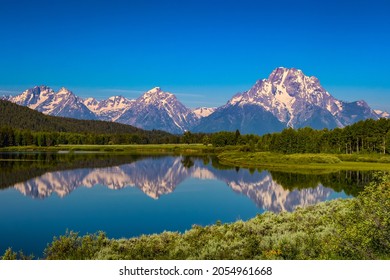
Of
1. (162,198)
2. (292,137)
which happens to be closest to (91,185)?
(162,198)

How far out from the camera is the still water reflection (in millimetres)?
29847

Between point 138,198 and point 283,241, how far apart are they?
2923cm

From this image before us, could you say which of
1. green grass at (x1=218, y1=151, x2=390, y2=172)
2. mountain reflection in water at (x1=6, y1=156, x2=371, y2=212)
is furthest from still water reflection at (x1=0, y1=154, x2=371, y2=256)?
green grass at (x1=218, y1=151, x2=390, y2=172)

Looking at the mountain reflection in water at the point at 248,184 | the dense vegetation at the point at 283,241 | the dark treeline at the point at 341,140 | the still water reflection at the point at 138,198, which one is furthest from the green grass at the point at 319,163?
the dense vegetation at the point at 283,241

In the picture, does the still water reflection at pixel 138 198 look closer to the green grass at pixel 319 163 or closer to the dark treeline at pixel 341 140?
the green grass at pixel 319 163

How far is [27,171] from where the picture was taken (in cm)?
6662

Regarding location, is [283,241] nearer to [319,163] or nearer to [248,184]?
[248,184]

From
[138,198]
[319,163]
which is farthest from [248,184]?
[319,163]

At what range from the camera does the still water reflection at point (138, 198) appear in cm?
2985

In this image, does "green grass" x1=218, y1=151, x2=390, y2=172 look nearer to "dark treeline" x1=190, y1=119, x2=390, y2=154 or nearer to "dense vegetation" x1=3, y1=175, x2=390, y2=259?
"dark treeline" x1=190, y1=119, x2=390, y2=154
